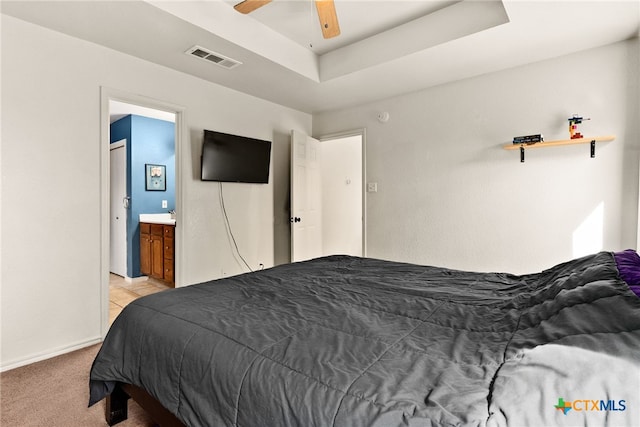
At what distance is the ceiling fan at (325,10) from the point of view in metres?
2.04

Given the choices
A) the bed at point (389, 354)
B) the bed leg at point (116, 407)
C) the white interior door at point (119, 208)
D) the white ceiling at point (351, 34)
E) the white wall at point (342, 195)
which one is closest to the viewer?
the bed at point (389, 354)

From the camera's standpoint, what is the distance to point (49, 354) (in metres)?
2.53

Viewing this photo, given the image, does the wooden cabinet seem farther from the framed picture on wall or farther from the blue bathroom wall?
the framed picture on wall

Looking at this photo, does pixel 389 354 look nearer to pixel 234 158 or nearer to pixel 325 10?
pixel 325 10

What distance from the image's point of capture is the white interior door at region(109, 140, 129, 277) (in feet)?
16.4

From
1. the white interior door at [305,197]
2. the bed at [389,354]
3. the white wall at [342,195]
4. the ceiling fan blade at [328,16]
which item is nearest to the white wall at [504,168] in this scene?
the white interior door at [305,197]

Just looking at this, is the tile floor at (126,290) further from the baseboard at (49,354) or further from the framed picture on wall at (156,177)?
the framed picture on wall at (156,177)

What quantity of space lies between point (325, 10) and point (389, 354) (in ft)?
6.56

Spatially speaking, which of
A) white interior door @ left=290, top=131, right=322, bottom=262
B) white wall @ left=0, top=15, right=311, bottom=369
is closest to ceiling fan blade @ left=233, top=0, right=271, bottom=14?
white wall @ left=0, top=15, right=311, bottom=369

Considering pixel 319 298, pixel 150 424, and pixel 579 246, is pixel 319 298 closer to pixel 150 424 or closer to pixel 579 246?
pixel 150 424

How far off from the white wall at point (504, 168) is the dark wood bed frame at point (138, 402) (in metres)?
3.04

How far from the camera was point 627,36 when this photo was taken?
2654 millimetres

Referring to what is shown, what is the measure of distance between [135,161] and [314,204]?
8.93 feet

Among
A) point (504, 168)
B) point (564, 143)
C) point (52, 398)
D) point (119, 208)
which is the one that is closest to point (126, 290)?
point (119, 208)
